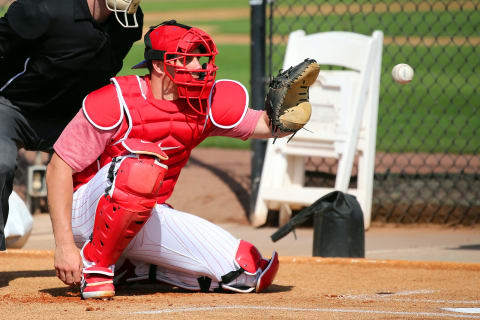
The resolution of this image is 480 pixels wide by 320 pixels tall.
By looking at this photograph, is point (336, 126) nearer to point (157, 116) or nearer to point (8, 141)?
point (157, 116)

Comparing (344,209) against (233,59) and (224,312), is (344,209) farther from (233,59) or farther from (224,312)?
(233,59)

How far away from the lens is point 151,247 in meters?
3.57

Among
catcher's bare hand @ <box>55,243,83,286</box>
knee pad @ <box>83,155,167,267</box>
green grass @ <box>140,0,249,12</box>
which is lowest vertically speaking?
catcher's bare hand @ <box>55,243,83,286</box>

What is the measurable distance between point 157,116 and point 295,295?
998 mm

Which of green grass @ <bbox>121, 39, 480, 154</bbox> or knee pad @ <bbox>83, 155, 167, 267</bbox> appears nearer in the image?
knee pad @ <bbox>83, 155, 167, 267</bbox>

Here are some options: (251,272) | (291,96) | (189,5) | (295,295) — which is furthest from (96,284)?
(189,5)

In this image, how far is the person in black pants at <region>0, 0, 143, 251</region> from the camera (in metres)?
3.45


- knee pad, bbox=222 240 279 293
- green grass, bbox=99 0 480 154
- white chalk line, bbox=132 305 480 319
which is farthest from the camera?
green grass, bbox=99 0 480 154

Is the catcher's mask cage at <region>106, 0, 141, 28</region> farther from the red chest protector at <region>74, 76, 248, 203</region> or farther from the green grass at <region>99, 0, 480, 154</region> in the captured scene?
the green grass at <region>99, 0, 480, 154</region>

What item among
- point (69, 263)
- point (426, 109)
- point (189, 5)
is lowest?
point (69, 263)

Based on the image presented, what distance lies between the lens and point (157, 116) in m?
3.40

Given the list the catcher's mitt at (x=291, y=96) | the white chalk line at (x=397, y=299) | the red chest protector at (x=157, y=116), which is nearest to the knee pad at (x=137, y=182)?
the red chest protector at (x=157, y=116)

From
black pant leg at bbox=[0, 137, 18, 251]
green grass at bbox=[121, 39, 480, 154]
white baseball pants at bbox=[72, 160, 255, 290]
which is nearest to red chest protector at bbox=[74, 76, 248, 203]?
white baseball pants at bbox=[72, 160, 255, 290]

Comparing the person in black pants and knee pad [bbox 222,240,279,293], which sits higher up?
the person in black pants
